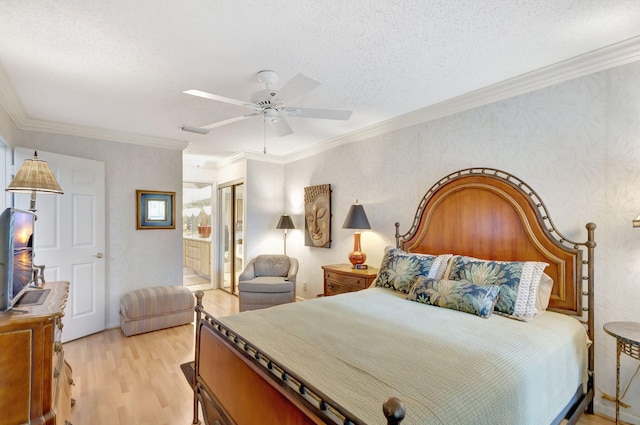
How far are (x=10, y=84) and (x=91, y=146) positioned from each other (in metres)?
1.36

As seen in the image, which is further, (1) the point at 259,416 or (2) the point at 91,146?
(2) the point at 91,146

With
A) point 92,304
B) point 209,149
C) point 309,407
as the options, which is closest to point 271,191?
point 209,149

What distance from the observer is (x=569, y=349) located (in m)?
1.80

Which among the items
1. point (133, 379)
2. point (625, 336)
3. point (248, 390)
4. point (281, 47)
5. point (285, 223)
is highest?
point (281, 47)

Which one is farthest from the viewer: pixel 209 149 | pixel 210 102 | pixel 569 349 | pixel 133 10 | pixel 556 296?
pixel 209 149

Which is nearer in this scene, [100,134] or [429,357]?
[429,357]

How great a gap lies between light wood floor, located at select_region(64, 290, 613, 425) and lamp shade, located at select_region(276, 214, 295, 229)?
1.94 m

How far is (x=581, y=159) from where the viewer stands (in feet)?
7.38

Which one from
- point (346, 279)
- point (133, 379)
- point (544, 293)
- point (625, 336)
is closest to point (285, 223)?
point (346, 279)

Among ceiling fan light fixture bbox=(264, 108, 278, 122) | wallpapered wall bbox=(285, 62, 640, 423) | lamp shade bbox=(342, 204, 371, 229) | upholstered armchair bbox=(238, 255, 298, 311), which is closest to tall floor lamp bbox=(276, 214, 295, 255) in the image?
upholstered armchair bbox=(238, 255, 298, 311)

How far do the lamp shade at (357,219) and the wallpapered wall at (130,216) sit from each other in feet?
8.49

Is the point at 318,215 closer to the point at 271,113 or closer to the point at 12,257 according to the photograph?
the point at 271,113

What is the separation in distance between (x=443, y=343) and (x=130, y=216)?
13.6 feet

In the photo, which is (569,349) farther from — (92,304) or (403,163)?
(92,304)
